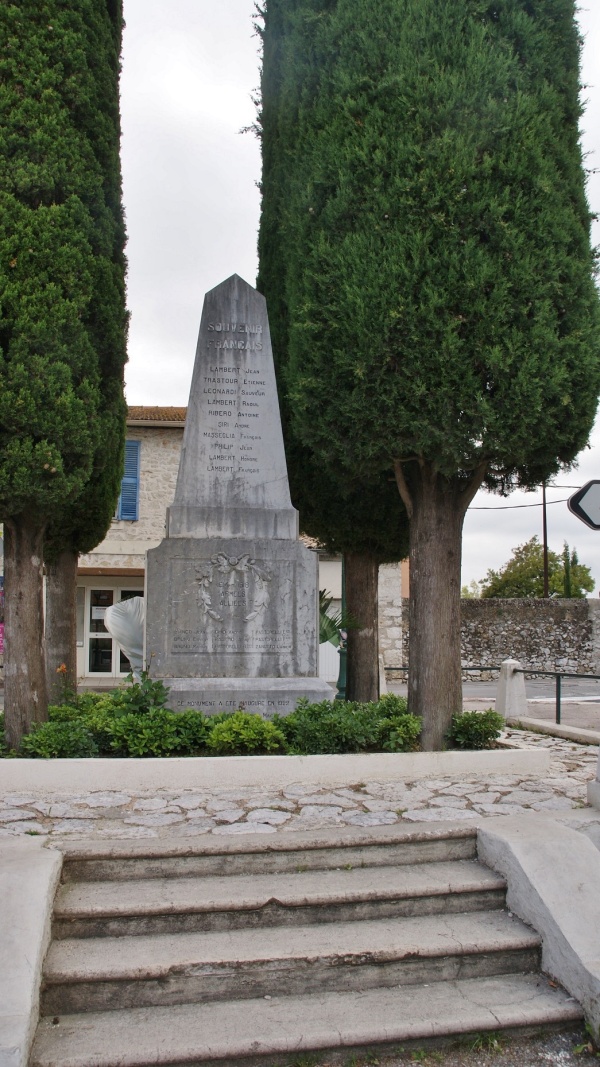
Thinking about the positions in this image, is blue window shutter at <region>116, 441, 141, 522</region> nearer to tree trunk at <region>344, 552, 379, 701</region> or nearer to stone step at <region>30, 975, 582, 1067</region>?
tree trunk at <region>344, 552, 379, 701</region>

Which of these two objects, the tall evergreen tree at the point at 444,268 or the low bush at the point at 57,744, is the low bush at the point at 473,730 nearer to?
the tall evergreen tree at the point at 444,268

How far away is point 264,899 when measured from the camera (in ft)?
A: 12.8

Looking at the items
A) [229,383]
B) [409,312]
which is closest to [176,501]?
[229,383]

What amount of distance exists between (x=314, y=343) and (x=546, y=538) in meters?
29.7

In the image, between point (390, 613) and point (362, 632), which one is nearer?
point (362, 632)

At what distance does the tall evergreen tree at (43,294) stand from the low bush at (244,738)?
1.58 meters

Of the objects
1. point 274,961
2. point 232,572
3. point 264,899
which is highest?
point 232,572

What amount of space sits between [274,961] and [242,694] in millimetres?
3804

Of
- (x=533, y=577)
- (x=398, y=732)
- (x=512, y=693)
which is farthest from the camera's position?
(x=533, y=577)

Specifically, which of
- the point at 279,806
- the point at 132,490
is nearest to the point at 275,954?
the point at 279,806

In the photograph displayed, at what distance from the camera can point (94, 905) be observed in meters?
3.79

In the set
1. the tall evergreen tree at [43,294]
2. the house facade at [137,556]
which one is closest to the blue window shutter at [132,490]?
the house facade at [137,556]

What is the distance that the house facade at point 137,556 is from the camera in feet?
65.7

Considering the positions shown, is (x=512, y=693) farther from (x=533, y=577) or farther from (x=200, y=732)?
(x=533, y=577)
